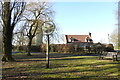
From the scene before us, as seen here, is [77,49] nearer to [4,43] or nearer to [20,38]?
[20,38]

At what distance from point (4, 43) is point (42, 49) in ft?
64.4

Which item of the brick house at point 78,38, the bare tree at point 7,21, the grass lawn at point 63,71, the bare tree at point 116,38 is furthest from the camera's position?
the brick house at point 78,38

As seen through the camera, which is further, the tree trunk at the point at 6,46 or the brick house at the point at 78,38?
the brick house at the point at 78,38

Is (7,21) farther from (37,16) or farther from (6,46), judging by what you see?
(37,16)

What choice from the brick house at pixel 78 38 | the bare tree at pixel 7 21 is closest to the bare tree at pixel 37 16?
the bare tree at pixel 7 21

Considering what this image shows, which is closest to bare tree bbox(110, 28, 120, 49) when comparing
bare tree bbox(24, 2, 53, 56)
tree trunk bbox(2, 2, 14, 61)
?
bare tree bbox(24, 2, 53, 56)

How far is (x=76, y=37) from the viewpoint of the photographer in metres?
48.5

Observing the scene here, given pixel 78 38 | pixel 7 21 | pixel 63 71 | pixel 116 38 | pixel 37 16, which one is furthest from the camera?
pixel 78 38

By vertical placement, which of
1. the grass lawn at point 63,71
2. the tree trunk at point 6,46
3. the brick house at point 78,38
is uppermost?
the brick house at point 78,38

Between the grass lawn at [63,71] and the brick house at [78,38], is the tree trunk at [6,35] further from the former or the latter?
the brick house at [78,38]

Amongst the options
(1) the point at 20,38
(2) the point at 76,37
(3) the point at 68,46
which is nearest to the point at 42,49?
(3) the point at 68,46

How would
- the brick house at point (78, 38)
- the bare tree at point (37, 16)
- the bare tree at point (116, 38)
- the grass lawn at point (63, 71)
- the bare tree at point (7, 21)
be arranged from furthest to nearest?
the brick house at point (78, 38) < the bare tree at point (116, 38) < the bare tree at point (37, 16) < the bare tree at point (7, 21) < the grass lawn at point (63, 71)

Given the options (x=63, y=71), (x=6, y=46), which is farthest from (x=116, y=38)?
(x=63, y=71)

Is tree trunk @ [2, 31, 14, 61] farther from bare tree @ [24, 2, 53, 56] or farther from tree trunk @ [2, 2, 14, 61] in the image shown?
bare tree @ [24, 2, 53, 56]
